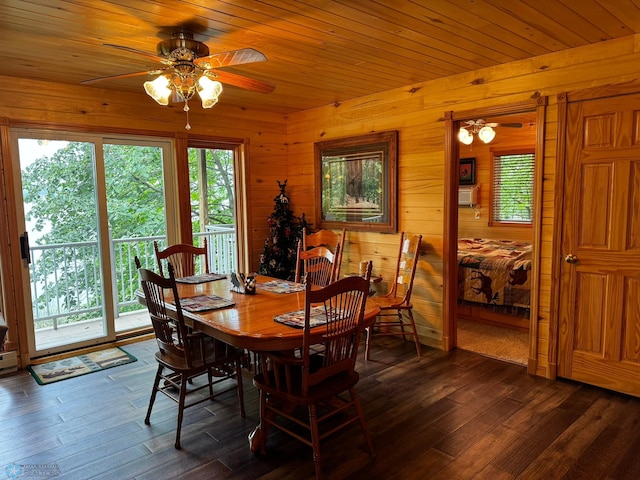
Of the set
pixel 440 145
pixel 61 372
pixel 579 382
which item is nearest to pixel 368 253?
pixel 440 145

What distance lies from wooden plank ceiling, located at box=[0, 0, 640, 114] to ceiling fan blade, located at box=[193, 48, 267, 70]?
8.1 inches

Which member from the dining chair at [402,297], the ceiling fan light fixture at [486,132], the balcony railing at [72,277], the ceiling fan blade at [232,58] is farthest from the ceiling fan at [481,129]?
the balcony railing at [72,277]

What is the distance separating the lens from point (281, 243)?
16.5 ft

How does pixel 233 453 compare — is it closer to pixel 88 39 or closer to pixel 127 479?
pixel 127 479

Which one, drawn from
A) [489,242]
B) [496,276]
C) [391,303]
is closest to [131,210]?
[391,303]

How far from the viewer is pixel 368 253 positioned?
4648 millimetres

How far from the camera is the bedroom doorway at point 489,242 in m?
3.67

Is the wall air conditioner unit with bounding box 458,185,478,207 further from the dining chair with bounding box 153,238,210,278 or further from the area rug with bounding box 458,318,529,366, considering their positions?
the dining chair with bounding box 153,238,210,278

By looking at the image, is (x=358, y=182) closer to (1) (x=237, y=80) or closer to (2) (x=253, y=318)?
(1) (x=237, y=80)

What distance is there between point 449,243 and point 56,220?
353 centimetres

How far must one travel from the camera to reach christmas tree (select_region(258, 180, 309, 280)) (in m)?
4.98

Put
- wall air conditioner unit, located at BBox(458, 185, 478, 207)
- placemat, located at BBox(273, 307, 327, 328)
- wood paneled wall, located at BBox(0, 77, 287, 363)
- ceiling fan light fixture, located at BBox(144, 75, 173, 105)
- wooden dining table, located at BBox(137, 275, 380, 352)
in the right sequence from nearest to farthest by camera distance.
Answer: wooden dining table, located at BBox(137, 275, 380, 352) → placemat, located at BBox(273, 307, 327, 328) → ceiling fan light fixture, located at BBox(144, 75, 173, 105) → wood paneled wall, located at BBox(0, 77, 287, 363) → wall air conditioner unit, located at BBox(458, 185, 478, 207)

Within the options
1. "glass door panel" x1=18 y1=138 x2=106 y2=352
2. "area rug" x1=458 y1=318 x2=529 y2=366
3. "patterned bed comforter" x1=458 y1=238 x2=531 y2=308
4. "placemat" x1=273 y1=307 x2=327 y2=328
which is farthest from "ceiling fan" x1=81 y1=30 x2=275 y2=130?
"patterned bed comforter" x1=458 y1=238 x2=531 y2=308

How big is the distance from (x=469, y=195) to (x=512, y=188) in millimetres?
596
